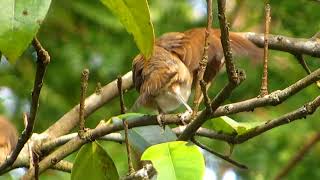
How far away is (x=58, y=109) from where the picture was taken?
403 centimetres

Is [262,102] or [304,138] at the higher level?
[304,138]

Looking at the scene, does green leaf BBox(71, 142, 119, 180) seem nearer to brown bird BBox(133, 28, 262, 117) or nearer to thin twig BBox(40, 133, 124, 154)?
thin twig BBox(40, 133, 124, 154)

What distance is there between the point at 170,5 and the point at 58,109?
0.95m

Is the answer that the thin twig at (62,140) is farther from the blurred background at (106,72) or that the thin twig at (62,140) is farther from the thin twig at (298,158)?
the thin twig at (298,158)

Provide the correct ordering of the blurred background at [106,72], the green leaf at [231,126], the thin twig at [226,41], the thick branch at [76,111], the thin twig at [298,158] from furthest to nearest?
the blurred background at [106,72]
the thin twig at [298,158]
the thick branch at [76,111]
the green leaf at [231,126]
the thin twig at [226,41]

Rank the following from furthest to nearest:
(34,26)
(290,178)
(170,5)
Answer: (170,5) → (290,178) → (34,26)

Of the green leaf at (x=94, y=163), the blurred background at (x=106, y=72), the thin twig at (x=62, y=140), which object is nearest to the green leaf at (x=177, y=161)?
the green leaf at (x=94, y=163)

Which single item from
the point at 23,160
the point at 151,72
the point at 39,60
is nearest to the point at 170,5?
the point at 151,72

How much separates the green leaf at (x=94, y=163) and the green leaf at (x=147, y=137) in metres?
0.08

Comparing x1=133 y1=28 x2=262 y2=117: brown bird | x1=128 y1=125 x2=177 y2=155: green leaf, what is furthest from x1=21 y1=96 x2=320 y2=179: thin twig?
x1=133 y1=28 x2=262 y2=117: brown bird

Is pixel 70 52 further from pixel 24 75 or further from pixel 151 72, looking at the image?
pixel 151 72

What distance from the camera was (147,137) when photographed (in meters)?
2.01

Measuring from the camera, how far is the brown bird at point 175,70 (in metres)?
2.55

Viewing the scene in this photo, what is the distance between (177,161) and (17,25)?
418mm
